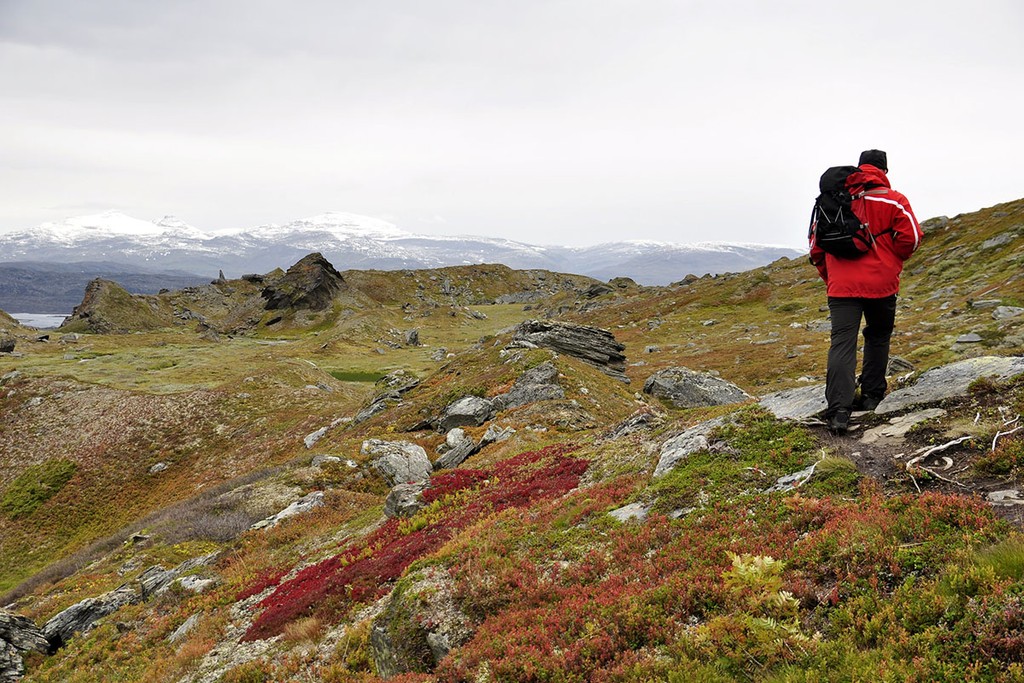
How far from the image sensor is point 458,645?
8164mm

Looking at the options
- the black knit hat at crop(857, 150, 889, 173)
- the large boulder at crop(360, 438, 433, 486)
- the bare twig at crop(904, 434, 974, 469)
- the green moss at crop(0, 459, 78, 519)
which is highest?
the black knit hat at crop(857, 150, 889, 173)

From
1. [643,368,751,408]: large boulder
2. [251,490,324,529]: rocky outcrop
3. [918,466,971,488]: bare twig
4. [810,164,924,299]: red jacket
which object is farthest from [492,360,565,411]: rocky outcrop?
[918,466,971,488]: bare twig

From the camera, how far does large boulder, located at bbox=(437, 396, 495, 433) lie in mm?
29234

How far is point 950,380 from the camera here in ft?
35.4

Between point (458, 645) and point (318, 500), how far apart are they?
50.9ft

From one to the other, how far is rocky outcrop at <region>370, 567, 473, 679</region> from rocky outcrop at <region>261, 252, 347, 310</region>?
123 m

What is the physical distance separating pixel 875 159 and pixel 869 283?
257cm

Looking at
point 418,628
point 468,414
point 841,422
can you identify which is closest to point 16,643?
point 418,628

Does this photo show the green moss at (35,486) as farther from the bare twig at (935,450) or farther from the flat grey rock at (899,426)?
the bare twig at (935,450)

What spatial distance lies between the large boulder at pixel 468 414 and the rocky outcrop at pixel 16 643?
1819cm

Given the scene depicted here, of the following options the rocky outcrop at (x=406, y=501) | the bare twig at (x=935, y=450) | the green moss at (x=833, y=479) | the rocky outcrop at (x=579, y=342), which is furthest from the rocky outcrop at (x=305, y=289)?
the bare twig at (x=935, y=450)

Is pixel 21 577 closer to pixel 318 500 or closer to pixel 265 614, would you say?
pixel 318 500

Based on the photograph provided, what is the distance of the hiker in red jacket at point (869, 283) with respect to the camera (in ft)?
30.7

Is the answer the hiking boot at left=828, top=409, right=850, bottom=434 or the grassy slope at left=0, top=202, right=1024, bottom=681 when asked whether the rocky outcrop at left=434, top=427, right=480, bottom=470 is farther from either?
the hiking boot at left=828, top=409, right=850, bottom=434
